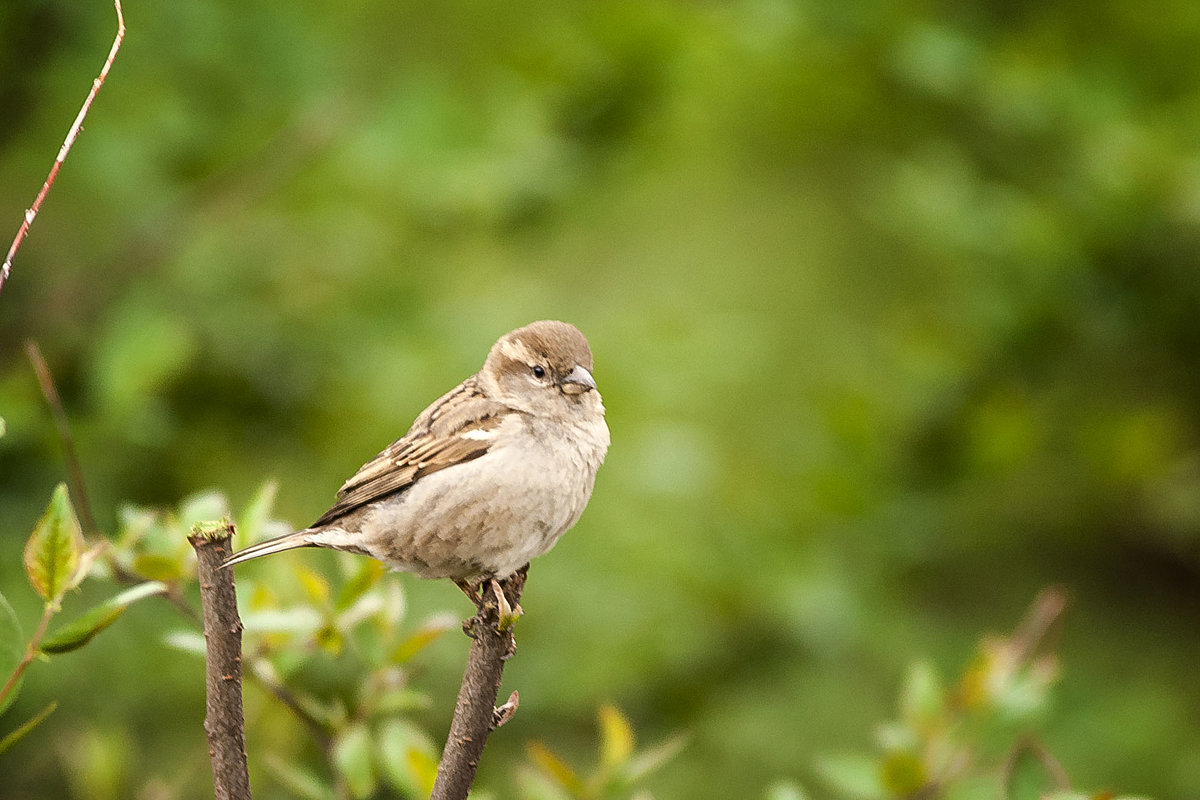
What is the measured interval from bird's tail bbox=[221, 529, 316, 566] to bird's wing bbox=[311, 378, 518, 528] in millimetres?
73

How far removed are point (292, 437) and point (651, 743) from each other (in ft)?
4.70

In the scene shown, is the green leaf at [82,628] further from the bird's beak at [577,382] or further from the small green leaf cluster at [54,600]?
the bird's beak at [577,382]

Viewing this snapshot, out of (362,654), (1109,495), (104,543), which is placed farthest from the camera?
(1109,495)

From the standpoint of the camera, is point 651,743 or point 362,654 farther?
point 651,743

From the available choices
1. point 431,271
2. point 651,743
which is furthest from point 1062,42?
point 651,743

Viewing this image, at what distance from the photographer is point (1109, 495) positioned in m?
4.51

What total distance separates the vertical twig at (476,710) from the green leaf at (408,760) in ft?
1.04

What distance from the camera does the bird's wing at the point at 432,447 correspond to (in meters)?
1.67

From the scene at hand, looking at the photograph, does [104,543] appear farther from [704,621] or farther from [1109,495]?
[1109,495]

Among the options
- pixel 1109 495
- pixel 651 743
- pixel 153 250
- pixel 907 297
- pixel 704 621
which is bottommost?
pixel 651 743

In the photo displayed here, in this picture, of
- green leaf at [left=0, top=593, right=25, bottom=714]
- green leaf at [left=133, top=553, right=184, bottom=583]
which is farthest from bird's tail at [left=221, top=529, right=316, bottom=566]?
green leaf at [left=0, top=593, right=25, bottom=714]

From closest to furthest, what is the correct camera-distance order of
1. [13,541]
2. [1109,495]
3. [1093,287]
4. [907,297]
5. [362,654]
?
[362,654] → [13,541] → [1093,287] → [1109,495] → [907,297]

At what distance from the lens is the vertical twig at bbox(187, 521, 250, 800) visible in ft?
3.64

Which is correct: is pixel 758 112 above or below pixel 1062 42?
above
